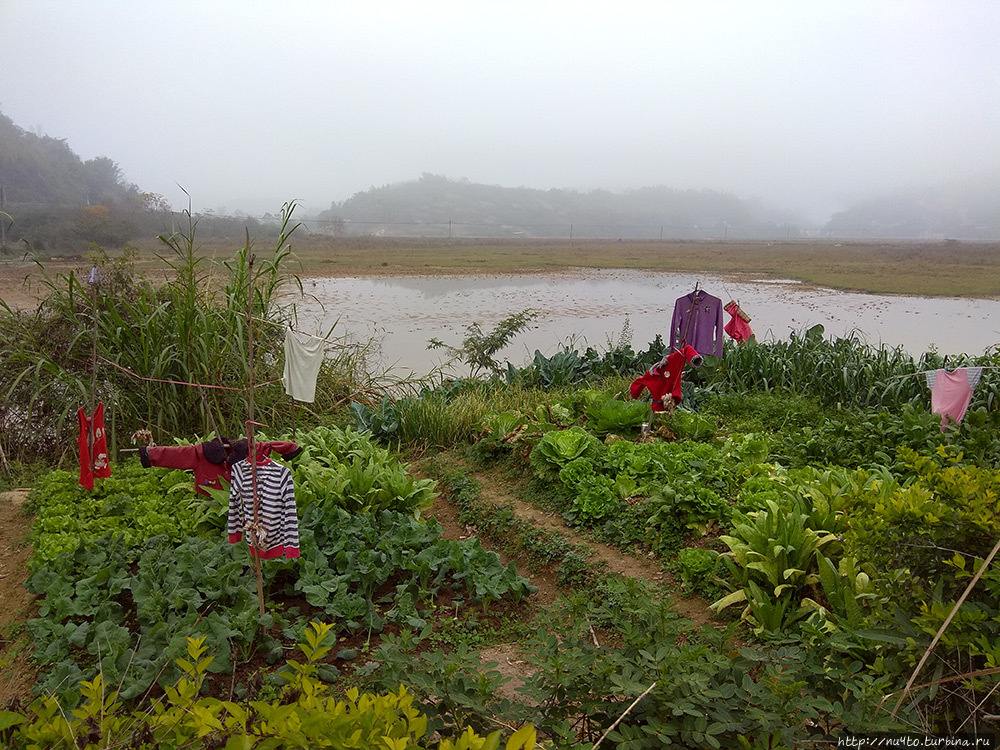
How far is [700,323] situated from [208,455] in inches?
239

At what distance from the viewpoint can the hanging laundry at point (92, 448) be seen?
137 inches

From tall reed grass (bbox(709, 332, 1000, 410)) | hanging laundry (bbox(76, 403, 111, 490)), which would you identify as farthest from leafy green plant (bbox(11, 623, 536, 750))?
tall reed grass (bbox(709, 332, 1000, 410))

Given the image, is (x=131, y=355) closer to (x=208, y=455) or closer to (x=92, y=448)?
(x=92, y=448)

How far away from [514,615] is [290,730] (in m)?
2.23

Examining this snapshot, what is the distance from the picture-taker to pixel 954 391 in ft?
17.4

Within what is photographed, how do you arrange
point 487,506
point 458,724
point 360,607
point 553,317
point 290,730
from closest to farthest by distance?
1. point 290,730
2. point 458,724
3. point 360,607
4. point 487,506
5. point 553,317

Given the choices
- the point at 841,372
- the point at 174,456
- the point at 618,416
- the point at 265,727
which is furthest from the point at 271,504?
the point at 841,372

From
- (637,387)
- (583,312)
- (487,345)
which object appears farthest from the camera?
(583,312)

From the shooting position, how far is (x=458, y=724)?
63.1 inches

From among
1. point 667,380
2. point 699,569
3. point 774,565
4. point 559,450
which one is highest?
point 667,380

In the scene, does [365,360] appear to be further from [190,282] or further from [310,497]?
[310,497]

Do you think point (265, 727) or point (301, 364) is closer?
point (265, 727)

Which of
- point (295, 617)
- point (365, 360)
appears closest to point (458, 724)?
point (295, 617)

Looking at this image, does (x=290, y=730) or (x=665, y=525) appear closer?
(x=290, y=730)
